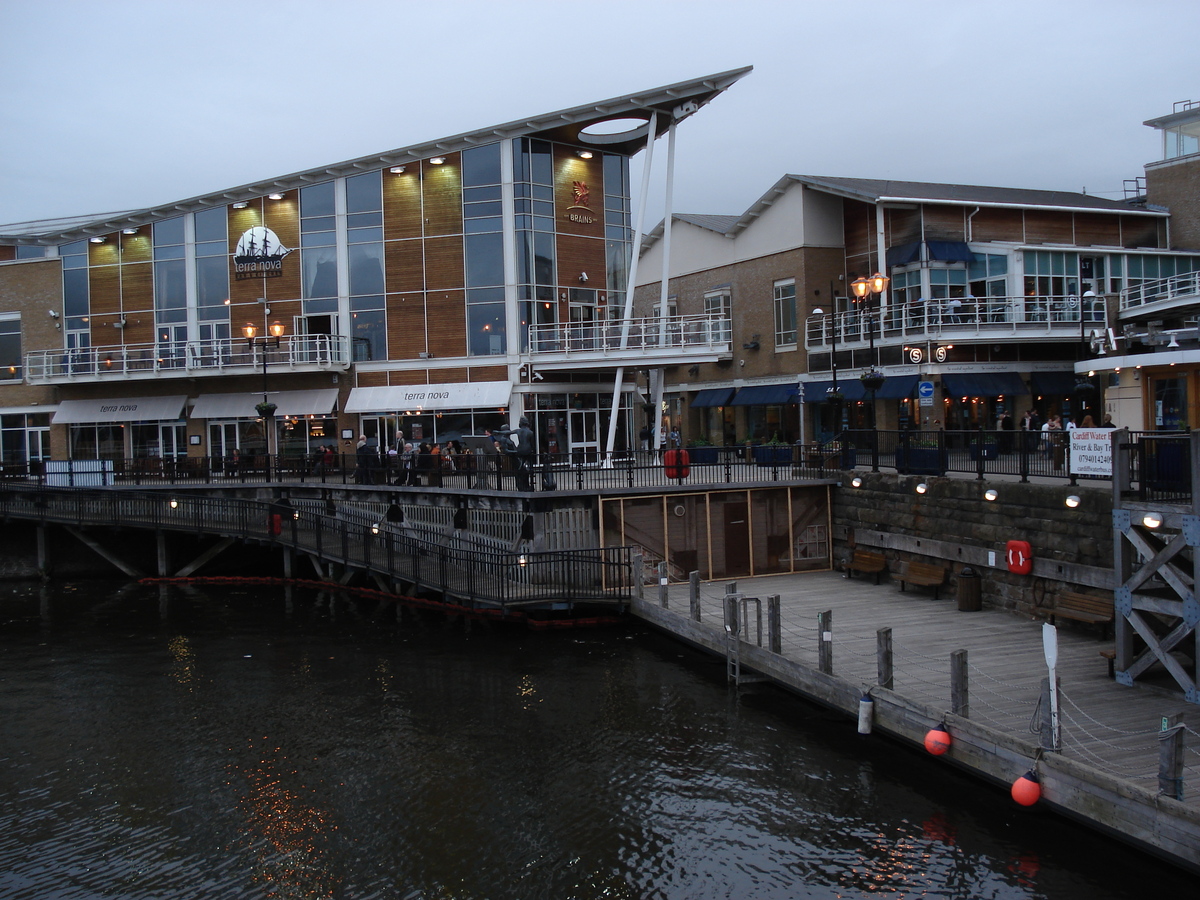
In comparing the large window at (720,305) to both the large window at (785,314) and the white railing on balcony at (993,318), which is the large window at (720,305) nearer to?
the large window at (785,314)

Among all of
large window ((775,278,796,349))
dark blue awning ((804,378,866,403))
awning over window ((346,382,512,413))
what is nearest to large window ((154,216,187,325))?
awning over window ((346,382,512,413))

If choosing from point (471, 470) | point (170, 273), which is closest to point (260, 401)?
point (170, 273)

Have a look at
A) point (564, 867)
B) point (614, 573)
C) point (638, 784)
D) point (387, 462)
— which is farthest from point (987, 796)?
point (387, 462)

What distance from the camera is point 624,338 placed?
3319 cm

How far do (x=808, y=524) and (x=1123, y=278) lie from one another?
69.5 ft

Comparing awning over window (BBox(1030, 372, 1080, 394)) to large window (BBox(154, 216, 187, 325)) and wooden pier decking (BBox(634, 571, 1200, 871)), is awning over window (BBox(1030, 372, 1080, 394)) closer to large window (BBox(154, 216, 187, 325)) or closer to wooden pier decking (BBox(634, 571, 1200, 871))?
wooden pier decking (BBox(634, 571, 1200, 871))

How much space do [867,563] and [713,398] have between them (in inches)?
892

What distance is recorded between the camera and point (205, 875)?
11.1 meters

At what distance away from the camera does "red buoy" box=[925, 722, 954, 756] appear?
482 inches

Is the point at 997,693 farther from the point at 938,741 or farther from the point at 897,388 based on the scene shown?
the point at 897,388

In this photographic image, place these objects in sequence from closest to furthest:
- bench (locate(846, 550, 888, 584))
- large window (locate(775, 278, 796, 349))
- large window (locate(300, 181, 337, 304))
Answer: bench (locate(846, 550, 888, 584)) → large window (locate(300, 181, 337, 304)) → large window (locate(775, 278, 796, 349))

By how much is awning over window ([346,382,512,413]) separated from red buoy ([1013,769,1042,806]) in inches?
1006

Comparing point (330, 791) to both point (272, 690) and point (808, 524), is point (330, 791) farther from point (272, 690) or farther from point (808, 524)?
point (808, 524)

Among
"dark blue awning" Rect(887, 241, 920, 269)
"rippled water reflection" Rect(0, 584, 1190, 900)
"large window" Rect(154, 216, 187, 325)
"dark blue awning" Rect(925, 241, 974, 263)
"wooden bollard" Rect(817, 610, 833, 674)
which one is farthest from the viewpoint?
"large window" Rect(154, 216, 187, 325)
